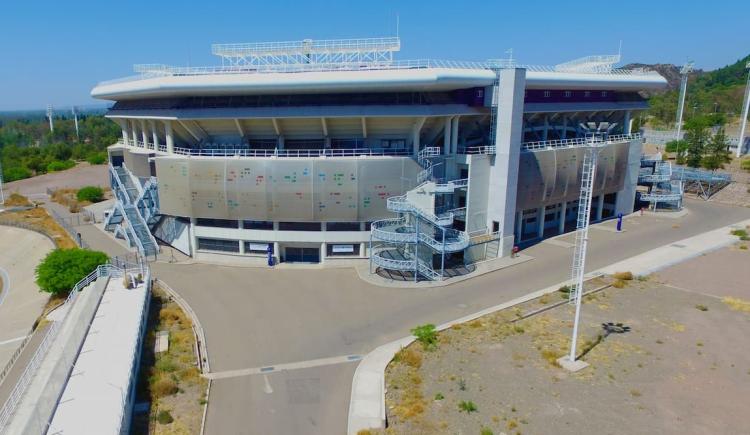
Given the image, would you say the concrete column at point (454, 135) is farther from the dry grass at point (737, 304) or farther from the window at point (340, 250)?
the dry grass at point (737, 304)

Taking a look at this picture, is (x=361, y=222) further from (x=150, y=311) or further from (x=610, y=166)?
(x=610, y=166)


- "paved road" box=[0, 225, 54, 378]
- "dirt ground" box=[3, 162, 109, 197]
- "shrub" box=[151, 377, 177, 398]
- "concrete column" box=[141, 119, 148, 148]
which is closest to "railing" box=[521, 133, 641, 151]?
"shrub" box=[151, 377, 177, 398]

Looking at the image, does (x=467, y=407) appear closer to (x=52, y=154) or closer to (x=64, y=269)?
(x=64, y=269)

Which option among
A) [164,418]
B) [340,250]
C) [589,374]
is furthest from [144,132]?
[589,374]

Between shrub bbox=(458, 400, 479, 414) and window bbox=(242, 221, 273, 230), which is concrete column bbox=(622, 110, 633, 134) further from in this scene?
shrub bbox=(458, 400, 479, 414)

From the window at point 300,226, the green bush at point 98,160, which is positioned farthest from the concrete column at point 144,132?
the green bush at point 98,160

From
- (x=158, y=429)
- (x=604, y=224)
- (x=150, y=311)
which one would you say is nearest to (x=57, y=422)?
(x=158, y=429)

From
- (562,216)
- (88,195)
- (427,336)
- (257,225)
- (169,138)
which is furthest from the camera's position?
(88,195)
